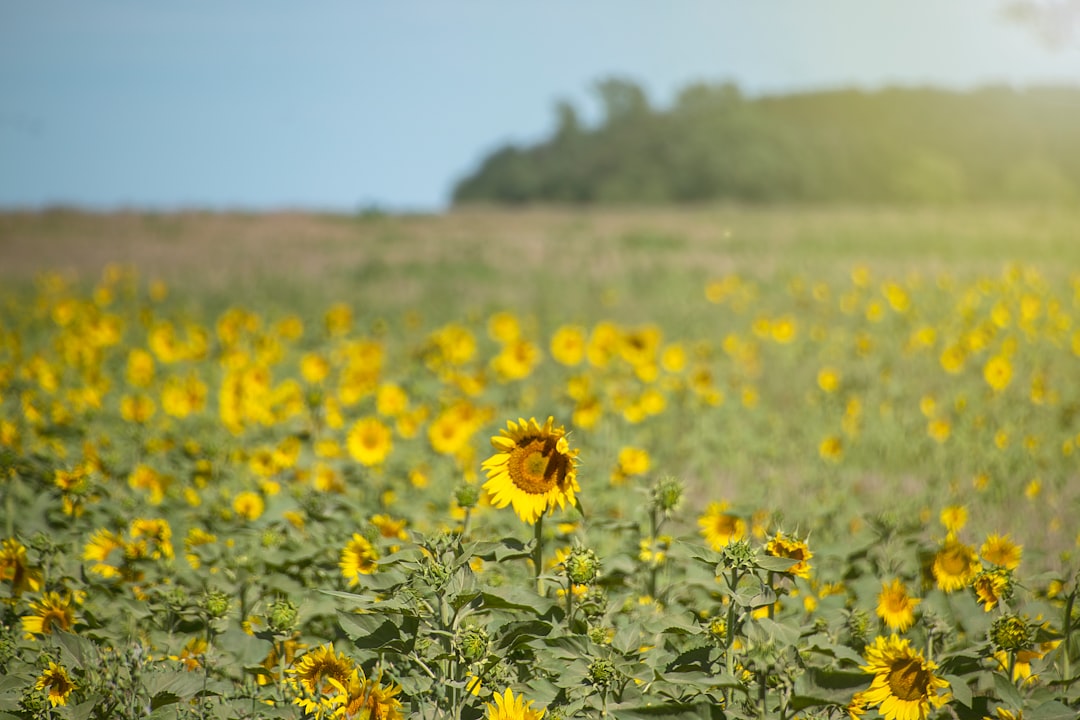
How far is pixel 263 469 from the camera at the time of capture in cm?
385

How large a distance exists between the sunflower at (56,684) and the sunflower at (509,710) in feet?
3.37

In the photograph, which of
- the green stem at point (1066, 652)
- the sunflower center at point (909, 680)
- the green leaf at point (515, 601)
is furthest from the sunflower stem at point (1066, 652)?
the green leaf at point (515, 601)

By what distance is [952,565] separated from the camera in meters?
2.59

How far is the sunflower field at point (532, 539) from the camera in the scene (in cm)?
201

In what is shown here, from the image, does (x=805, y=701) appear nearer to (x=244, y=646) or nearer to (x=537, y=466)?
(x=537, y=466)

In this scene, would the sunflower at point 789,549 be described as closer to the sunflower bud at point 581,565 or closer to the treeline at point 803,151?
the sunflower bud at point 581,565

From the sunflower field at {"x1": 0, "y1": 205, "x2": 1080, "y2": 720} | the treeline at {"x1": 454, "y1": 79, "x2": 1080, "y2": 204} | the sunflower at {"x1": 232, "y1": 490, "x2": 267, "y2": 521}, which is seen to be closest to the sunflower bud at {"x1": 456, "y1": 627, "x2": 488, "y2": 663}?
Answer: the sunflower field at {"x1": 0, "y1": 205, "x2": 1080, "y2": 720}

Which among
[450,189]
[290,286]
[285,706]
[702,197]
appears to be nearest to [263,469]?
[285,706]

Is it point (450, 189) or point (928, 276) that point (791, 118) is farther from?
point (928, 276)

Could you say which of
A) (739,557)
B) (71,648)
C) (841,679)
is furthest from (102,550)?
(841,679)

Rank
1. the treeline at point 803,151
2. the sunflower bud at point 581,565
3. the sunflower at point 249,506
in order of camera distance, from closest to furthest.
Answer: the sunflower bud at point 581,565, the sunflower at point 249,506, the treeline at point 803,151

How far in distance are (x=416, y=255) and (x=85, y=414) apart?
42.1ft

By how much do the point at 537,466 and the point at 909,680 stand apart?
93cm

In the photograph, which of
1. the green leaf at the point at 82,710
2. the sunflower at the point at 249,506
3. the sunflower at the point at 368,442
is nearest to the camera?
the green leaf at the point at 82,710
